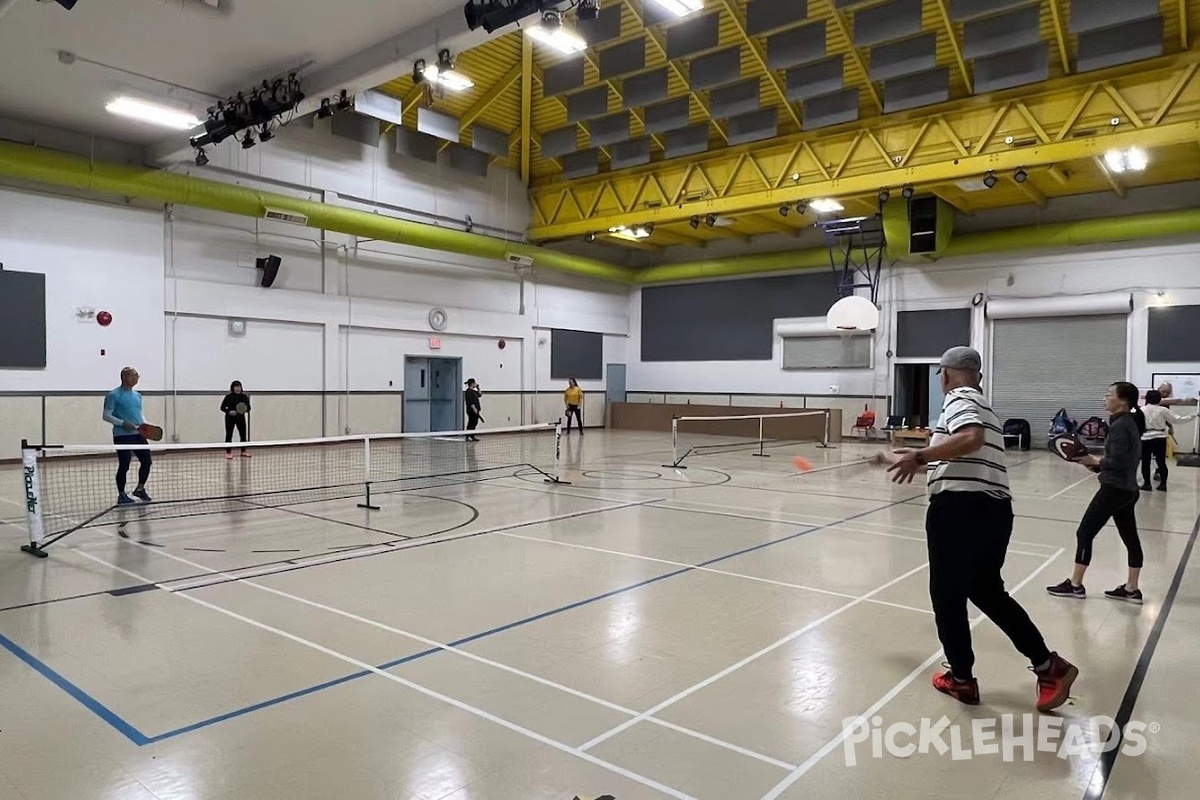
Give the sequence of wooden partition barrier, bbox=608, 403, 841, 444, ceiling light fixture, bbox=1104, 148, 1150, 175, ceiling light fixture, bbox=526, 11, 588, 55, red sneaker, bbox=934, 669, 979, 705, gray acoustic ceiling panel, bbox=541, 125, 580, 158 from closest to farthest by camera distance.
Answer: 1. red sneaker, bbox=934, 669, 979, 705
2. ceiling light fixture, bbox=526, 11, 588, 55
3. ceiling light fixture, bbox=1104, 148, 1150, 175
4. gray acoustic ceiling panel, bbox=541, 125, 580, 158
5. wooden partition barrier, bbox=608, 403, 841, 444

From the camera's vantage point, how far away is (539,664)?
4535mm

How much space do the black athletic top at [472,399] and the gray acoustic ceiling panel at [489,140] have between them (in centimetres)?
694

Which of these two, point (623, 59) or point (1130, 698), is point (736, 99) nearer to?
point (623, 59)

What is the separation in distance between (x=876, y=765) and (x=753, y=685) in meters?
0.94

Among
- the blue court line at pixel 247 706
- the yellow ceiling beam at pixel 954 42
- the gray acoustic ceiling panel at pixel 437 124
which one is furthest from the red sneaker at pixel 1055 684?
the gray acoustic ceiling panel at pixel 437 124

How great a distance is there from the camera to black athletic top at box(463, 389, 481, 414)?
68.9ft

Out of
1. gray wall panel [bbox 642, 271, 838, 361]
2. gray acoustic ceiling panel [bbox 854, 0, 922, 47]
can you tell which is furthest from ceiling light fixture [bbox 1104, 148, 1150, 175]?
gray wall panel [bbox 642, 271, 838, 361]

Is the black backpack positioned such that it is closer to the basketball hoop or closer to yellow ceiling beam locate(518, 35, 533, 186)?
the basketball hoop

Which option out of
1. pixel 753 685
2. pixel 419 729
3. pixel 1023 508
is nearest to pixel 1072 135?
pixel 1023 508

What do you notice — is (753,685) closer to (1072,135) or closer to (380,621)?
(380,621)

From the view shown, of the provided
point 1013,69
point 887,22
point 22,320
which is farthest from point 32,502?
point 1013,69

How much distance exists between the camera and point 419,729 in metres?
3.66

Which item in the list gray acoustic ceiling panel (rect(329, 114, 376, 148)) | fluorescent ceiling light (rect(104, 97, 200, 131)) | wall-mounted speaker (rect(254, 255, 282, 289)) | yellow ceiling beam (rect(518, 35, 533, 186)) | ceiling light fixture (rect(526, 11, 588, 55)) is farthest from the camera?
gray acoustic ceiling panel (rect(329, 114, 376, 148))

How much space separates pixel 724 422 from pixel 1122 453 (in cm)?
1992
